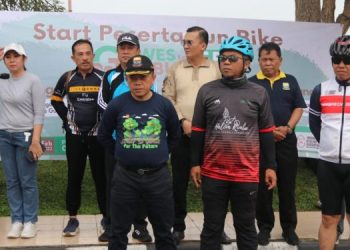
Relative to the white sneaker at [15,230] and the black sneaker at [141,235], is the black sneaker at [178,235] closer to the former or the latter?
the black sneaker at [141,235]

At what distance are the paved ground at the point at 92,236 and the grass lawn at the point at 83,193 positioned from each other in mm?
433

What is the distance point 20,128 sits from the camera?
202 inches

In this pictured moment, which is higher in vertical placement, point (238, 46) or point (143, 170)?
point (238, 46)

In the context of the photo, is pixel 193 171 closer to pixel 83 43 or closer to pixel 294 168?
pixel 294 168

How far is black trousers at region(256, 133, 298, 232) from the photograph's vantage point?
16.9 ft

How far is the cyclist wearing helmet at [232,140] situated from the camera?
411 cm

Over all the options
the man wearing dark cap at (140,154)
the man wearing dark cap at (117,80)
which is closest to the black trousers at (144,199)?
the man wearing dark cap at (140,154)

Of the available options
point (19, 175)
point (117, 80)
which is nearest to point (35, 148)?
point (19, 175)

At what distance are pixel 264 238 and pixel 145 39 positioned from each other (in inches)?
133

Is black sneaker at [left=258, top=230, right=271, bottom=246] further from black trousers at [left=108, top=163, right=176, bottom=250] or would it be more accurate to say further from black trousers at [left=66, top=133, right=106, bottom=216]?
black trousers at [left=66, top=133, right=106, bottom=216]

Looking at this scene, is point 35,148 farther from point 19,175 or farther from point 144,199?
point 144,199

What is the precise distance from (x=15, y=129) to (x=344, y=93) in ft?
10.6

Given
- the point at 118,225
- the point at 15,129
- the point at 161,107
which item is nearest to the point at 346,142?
the point at 161,107

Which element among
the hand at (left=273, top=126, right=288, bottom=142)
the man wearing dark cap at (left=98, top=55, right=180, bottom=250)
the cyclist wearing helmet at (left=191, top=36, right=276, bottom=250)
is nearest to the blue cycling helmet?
the cyclist wearing helmet at (left=191, top=36, right=276, bottom=250)
